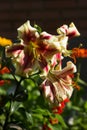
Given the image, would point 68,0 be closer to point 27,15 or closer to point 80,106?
point 27,15

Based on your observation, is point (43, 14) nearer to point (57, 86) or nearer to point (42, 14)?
point (42, 14)

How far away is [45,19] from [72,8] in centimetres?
30

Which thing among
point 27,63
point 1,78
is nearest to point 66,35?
point 27,63

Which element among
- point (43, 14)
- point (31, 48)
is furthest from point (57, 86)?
point (43, 14)

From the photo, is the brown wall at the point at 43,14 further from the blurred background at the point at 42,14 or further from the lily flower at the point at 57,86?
the lily flower at the point at 57,86

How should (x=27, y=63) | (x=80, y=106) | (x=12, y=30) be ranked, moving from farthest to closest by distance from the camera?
1. (x=12, y=30)
2. (x=80, y=106)
3. (x=27, y=63)

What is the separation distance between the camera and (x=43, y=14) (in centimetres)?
643

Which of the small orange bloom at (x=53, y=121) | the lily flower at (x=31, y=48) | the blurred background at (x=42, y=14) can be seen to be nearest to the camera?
the lily flower at (x=31, y=48)

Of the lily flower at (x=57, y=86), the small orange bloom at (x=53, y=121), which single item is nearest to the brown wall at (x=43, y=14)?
the small orange bloom at (x=53, y=121)

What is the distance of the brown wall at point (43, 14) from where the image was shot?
638cm

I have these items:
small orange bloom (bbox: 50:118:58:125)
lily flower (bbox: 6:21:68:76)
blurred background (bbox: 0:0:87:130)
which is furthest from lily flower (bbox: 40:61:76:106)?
blurred background (bbox: 0:0:87:130)

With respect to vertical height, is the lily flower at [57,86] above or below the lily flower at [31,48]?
below

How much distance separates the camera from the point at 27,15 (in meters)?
6.40

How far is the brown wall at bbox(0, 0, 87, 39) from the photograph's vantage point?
638 centimetres
